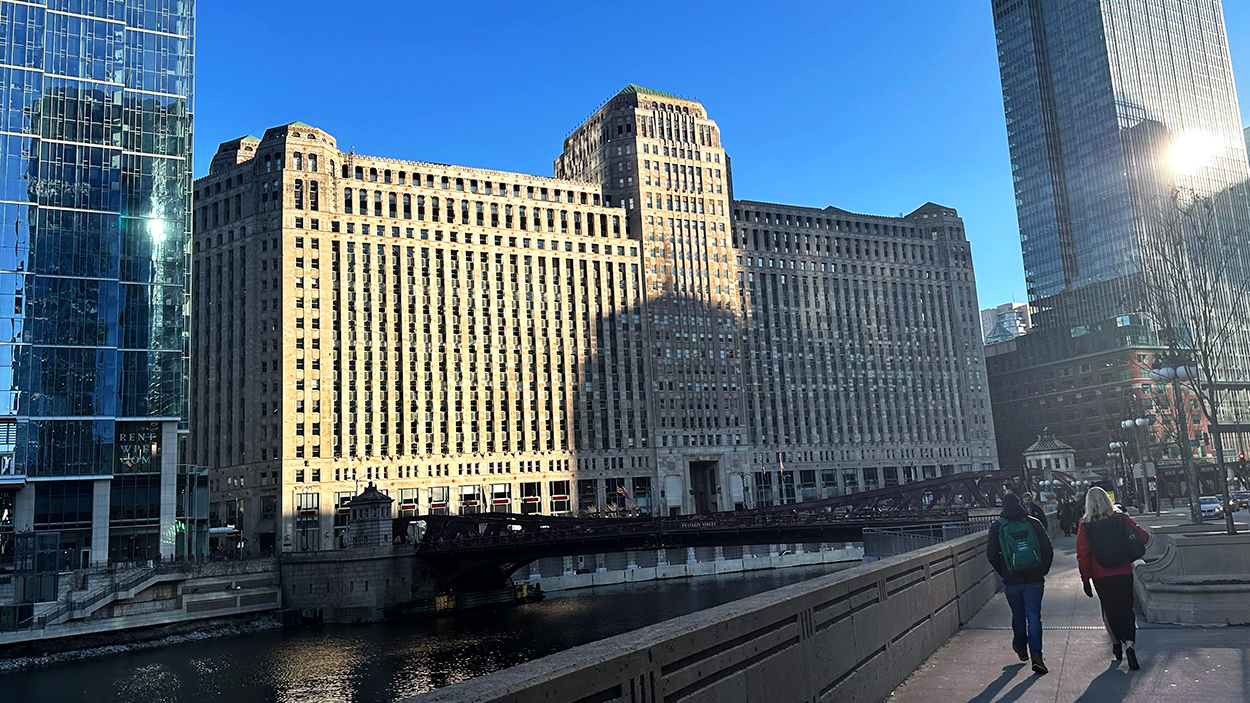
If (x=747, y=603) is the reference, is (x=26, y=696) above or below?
Answer: below

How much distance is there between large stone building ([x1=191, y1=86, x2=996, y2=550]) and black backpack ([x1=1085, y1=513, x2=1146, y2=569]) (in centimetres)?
12305

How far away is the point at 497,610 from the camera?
98.4m

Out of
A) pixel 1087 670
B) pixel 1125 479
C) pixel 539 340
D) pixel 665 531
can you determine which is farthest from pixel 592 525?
pixel 1087 670

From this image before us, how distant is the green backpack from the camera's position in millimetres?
15430

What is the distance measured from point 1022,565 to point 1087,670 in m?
1.82

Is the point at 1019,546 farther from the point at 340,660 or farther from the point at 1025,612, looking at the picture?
the point at 340,660

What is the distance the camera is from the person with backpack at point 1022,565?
1494 cm

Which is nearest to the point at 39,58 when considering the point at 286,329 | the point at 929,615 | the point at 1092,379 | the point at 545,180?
the point at 286,329

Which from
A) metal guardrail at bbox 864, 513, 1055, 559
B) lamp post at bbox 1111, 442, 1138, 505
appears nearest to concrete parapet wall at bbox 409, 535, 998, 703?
metal guardrail at bbox 864, 513, 1055, 559

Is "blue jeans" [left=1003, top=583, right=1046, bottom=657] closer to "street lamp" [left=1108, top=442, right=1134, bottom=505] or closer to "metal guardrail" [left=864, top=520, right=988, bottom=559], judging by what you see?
"metal guardrail" [left=864, top=520, right=988, bottom=559]

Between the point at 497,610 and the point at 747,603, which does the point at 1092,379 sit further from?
the point at 747,603

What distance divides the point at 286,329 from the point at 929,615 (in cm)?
12966

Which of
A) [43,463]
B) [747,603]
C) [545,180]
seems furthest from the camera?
[545,180]

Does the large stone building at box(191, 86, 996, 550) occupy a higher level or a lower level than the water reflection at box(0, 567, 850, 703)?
higher
